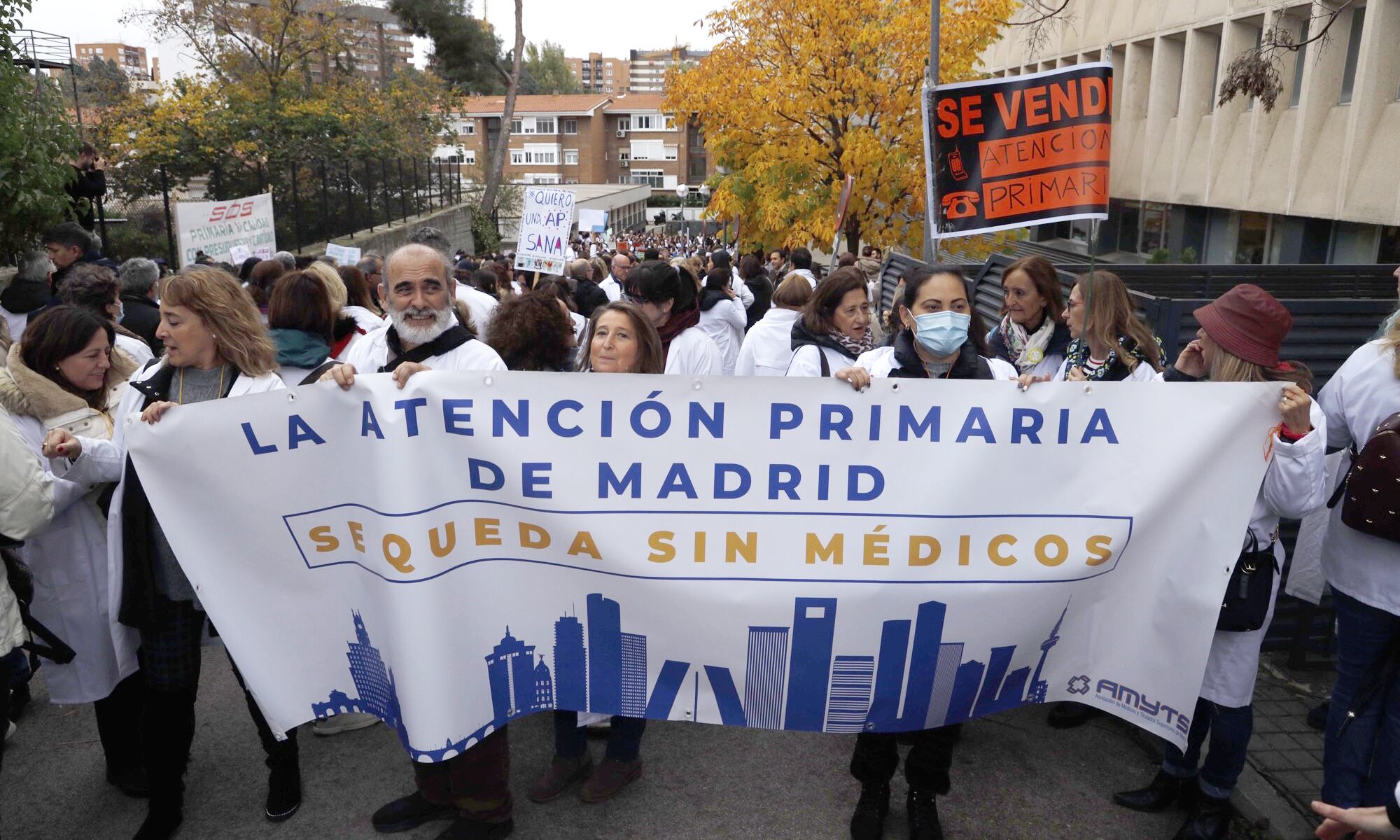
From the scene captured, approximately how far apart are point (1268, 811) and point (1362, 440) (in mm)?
1388

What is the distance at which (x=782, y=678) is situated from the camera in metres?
3.17

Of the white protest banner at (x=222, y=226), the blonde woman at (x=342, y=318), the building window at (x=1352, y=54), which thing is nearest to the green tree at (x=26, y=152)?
the blonde woman at (x=342, y=318)

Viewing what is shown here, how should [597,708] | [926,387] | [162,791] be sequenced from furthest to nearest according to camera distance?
[162,791] < [597,708] < [926,387]

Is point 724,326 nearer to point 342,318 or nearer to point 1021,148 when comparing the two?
point 342,318

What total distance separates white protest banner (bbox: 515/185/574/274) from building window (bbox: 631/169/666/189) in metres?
84.2

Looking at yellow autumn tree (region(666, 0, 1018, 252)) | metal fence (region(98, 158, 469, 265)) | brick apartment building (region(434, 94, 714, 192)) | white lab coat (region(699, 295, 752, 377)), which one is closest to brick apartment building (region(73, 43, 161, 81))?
brick apartment building (region(434, 94, 714, 192))

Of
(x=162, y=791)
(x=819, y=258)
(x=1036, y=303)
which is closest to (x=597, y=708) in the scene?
(x=162, y=791)

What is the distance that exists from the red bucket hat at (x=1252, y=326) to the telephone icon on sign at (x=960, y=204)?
1.51 meters

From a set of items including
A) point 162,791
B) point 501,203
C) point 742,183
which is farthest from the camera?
point 501,203

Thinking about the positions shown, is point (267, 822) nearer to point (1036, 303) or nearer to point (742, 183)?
point (1036, 303)

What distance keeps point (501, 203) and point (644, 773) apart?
3802 cm

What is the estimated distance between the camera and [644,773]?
407cm

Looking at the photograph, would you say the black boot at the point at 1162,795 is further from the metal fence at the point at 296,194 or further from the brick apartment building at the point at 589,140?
the brick apartment building at the point at 589,140

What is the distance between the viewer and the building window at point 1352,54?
14891mm
